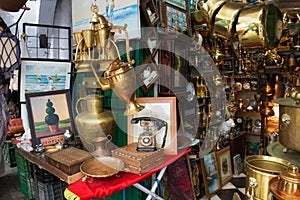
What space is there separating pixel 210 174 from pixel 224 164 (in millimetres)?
415

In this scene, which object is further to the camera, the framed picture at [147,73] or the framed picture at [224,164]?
the framed picture at [224,164]

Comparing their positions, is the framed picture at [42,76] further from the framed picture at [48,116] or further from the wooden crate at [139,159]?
the wooden crate at [139,159]

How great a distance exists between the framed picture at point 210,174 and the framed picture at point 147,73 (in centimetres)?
142

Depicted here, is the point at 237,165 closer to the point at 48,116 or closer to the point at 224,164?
the point at 224,164

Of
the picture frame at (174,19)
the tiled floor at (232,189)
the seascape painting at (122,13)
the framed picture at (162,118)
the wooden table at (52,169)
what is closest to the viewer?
the wooden table at (52,169)

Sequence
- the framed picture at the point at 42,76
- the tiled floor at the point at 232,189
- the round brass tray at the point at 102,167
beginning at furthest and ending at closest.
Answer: the tiled floor at the point at 232,189 < the framed picture at the point at 42,76 < the round brass tray at the point at 102,167

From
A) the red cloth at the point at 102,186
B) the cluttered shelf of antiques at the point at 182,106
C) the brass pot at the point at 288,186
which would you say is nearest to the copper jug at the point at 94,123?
the cluttered shelf of antiques at the point at 182,106

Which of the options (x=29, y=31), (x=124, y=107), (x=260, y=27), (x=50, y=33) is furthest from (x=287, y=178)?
(x=29, y=31)

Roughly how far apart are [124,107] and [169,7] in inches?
38.0

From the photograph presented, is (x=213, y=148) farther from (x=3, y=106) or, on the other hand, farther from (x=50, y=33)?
(x=50, y=33)

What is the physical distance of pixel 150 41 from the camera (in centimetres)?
204

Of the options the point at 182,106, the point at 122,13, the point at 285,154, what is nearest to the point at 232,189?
the point at 182,106

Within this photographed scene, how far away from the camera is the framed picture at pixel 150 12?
191 cm

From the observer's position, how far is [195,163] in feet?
9.73
